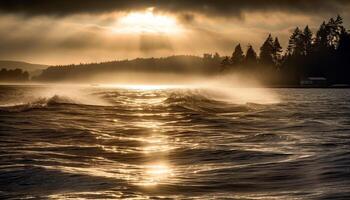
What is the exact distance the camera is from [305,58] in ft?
508

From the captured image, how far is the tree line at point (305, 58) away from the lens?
494ft

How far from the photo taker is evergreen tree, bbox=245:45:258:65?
163875 mm

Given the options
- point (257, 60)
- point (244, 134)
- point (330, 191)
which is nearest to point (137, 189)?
point (330, 191)

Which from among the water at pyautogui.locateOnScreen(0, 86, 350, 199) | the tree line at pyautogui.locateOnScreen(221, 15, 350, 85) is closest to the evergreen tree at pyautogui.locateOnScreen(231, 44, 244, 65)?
the tree line at pyautogui.locateOnScreen(221, 15, 350, 85)

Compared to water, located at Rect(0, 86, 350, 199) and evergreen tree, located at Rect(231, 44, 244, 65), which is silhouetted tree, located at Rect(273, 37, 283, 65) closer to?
evergreen tree, located at Rect(231, 44, 244, 65)

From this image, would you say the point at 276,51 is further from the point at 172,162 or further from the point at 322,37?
the point at 172,162

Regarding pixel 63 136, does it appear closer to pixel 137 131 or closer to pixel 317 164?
pixel 137 131

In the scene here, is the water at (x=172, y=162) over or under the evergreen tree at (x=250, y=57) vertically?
under

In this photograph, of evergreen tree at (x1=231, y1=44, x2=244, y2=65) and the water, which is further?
evergreen tree at (x1=231, y1=44, x2=244, y2=65)

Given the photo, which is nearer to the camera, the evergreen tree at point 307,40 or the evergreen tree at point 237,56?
the evergreen tree at point 307,40

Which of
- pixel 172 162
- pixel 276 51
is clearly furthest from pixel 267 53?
pixel 172 162

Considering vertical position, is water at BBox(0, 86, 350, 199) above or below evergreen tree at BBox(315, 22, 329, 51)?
below

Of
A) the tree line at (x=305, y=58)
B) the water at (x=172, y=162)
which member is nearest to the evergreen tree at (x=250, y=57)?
the tree line at (x=305, y=58)

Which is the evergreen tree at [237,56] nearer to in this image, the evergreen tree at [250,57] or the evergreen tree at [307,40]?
the evergreen tree at [250,57]
